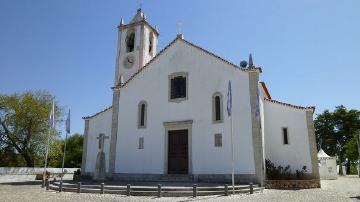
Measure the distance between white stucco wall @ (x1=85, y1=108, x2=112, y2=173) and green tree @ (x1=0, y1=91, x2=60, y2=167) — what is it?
11664 mm

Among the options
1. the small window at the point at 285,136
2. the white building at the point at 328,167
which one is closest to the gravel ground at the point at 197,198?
the small window at the point at 285,136

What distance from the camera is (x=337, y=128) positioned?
51.8 meters

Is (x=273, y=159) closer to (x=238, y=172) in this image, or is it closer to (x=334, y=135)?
(x=238, y=172)

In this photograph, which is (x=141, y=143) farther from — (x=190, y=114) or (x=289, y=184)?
(x=289, y=184)

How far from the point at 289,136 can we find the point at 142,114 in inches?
422

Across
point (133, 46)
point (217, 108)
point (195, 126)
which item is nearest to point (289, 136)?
point (217, 108)

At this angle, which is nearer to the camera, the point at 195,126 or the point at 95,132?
the point at 195,126

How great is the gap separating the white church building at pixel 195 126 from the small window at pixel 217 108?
67mm

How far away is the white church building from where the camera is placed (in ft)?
63.1

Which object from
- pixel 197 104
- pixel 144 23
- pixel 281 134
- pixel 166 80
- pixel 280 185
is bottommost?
pixel 280 185

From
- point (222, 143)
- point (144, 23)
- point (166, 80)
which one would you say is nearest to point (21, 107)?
point (144, 23)

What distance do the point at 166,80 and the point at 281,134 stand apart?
908 centimetres

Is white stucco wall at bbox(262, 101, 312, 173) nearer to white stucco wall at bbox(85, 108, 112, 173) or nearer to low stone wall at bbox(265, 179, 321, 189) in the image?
low stone wall at bbox(265, 179, 321, 189)

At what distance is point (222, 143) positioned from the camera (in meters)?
19.5
